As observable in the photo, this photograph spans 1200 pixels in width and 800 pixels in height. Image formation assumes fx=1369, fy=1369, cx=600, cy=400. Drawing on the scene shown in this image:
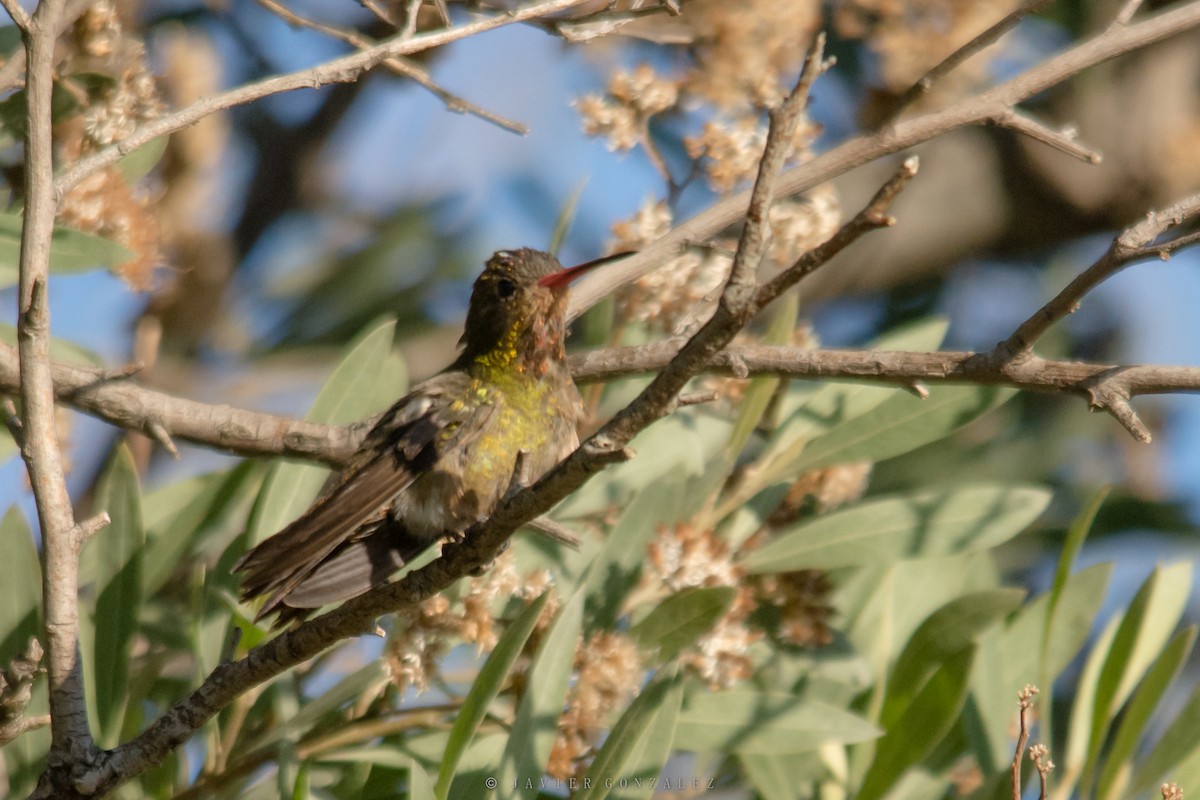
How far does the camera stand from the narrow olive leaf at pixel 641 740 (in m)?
2.05

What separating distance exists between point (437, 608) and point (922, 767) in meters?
1.03

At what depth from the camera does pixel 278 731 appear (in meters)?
2.37

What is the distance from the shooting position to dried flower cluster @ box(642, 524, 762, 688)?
Answer: 2.44 m

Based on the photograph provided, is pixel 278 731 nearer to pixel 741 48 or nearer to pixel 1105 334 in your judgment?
pixel 741 48

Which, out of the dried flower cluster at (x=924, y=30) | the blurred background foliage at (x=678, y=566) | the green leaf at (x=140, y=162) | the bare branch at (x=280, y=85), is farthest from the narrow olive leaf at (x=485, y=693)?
the dried flower cluster at (x=924, y=30)

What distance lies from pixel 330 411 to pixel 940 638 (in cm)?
128

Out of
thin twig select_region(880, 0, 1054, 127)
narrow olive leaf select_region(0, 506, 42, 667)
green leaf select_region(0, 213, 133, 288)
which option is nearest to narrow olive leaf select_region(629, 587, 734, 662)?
thin twig select_region(880, 0, 1054, 127)

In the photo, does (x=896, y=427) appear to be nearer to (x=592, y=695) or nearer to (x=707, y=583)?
(x=707, y=583)

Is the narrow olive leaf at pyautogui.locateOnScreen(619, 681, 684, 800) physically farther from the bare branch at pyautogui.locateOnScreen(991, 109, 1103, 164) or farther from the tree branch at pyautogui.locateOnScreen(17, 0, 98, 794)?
→ the bare branch at pyautogui.locateOnScreen(991, 109, 1103, 164)

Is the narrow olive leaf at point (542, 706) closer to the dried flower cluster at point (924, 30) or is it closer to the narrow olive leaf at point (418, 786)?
the narrow olive leaf at point (418, 786)

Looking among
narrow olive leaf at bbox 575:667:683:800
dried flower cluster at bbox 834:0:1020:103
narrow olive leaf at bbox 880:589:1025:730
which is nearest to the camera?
narrow olive leaf at bbox 575:667:683:800

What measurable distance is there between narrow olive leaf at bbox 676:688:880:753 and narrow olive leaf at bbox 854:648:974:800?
18cm

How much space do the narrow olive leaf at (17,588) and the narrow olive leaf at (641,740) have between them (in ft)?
3.46

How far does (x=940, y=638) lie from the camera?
2.50m
